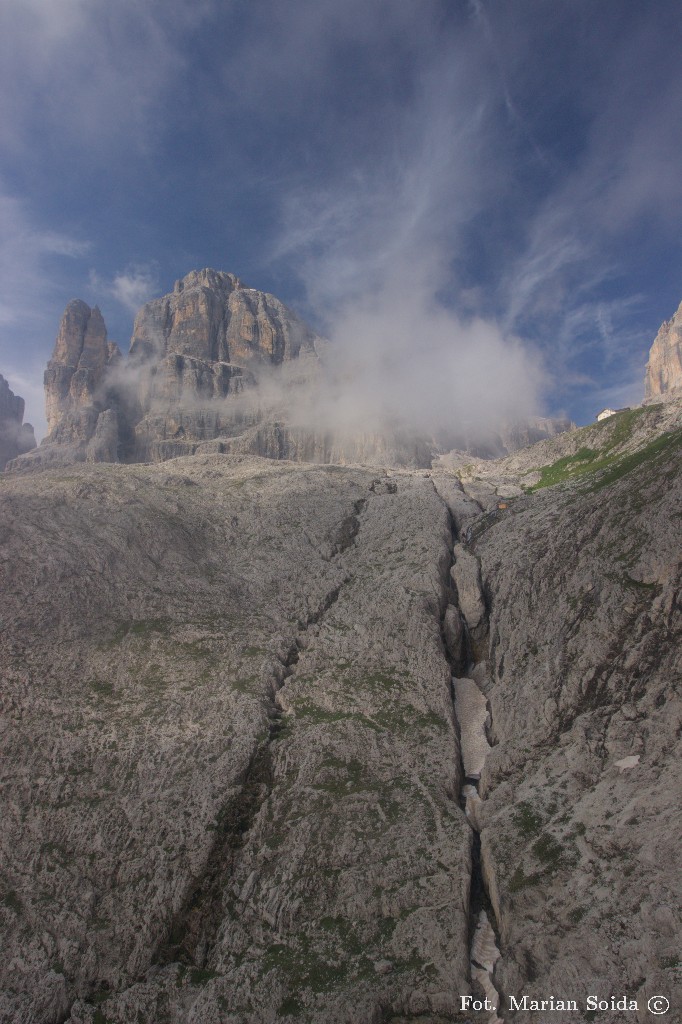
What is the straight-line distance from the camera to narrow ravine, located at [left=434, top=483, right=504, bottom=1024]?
1817 inches

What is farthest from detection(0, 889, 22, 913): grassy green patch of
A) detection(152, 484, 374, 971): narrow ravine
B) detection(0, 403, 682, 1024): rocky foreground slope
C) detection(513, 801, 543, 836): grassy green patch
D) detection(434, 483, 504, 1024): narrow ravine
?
detection(513, 801, 543, 836): grassy green patch

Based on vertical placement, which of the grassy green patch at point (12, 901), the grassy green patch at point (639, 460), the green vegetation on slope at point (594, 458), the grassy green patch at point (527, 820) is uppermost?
the green vegetation on slope at point (594, 458)

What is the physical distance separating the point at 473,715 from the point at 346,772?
2156 centimetres

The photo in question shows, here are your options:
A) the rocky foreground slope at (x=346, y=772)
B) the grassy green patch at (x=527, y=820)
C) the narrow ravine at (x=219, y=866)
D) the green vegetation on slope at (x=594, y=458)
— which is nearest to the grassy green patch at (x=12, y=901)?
the rocky foreground slope at (x=346, y=772)

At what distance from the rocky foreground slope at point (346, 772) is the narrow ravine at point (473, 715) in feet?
1.40

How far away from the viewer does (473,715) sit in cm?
7556

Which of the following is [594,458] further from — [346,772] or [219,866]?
[219,866]

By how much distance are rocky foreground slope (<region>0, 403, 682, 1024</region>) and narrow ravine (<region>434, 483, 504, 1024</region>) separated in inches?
16.8

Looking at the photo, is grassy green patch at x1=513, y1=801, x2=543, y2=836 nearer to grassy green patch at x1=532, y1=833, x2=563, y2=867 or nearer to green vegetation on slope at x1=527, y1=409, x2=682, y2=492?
grassy green patch at x1=532, y1=833, x2=563, y2=867

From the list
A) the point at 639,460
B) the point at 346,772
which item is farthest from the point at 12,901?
the point at 639,460

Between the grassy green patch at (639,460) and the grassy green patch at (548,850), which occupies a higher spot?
the grassy green patch at (639,460)

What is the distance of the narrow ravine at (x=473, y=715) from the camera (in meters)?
46.2

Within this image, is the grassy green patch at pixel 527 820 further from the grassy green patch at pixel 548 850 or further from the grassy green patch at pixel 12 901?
the grassy green patch at pixel 12 901

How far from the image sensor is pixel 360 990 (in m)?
43.5
